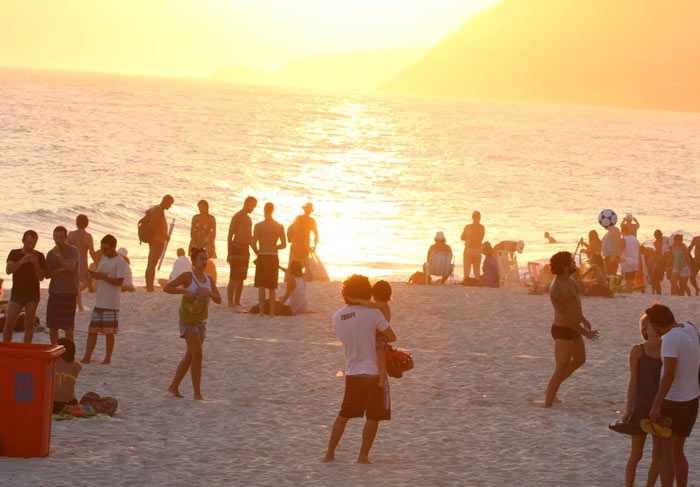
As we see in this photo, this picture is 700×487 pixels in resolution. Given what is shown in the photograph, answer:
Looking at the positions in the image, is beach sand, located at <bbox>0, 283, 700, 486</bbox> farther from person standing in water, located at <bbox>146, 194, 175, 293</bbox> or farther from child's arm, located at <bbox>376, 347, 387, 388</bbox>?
person standing in water, located at <bbox>146, 194, 175, 293</bbox>

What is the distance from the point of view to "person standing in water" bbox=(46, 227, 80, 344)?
11289 mm

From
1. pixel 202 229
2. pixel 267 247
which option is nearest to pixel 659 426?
pixel 267 247

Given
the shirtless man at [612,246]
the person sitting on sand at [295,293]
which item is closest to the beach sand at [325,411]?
the person sitting on sand at [295,293]

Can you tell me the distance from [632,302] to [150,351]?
8683mm

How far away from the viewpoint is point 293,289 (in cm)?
1550

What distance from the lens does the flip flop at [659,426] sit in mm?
6773

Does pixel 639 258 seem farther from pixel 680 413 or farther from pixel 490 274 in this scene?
pixel 680 413

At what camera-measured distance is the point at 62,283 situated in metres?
11.4

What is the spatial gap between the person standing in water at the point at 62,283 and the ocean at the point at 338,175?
14.4 meters

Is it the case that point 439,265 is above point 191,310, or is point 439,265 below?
above

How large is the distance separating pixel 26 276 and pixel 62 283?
0.38 meters

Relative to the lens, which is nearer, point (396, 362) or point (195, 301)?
point (396, 362)

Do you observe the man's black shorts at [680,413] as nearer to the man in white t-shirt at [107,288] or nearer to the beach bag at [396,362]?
the beach bag at [396,362]

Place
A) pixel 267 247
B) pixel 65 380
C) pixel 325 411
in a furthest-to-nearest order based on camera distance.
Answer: pixel 267 247, pixel 325 411, pixel 65 380
